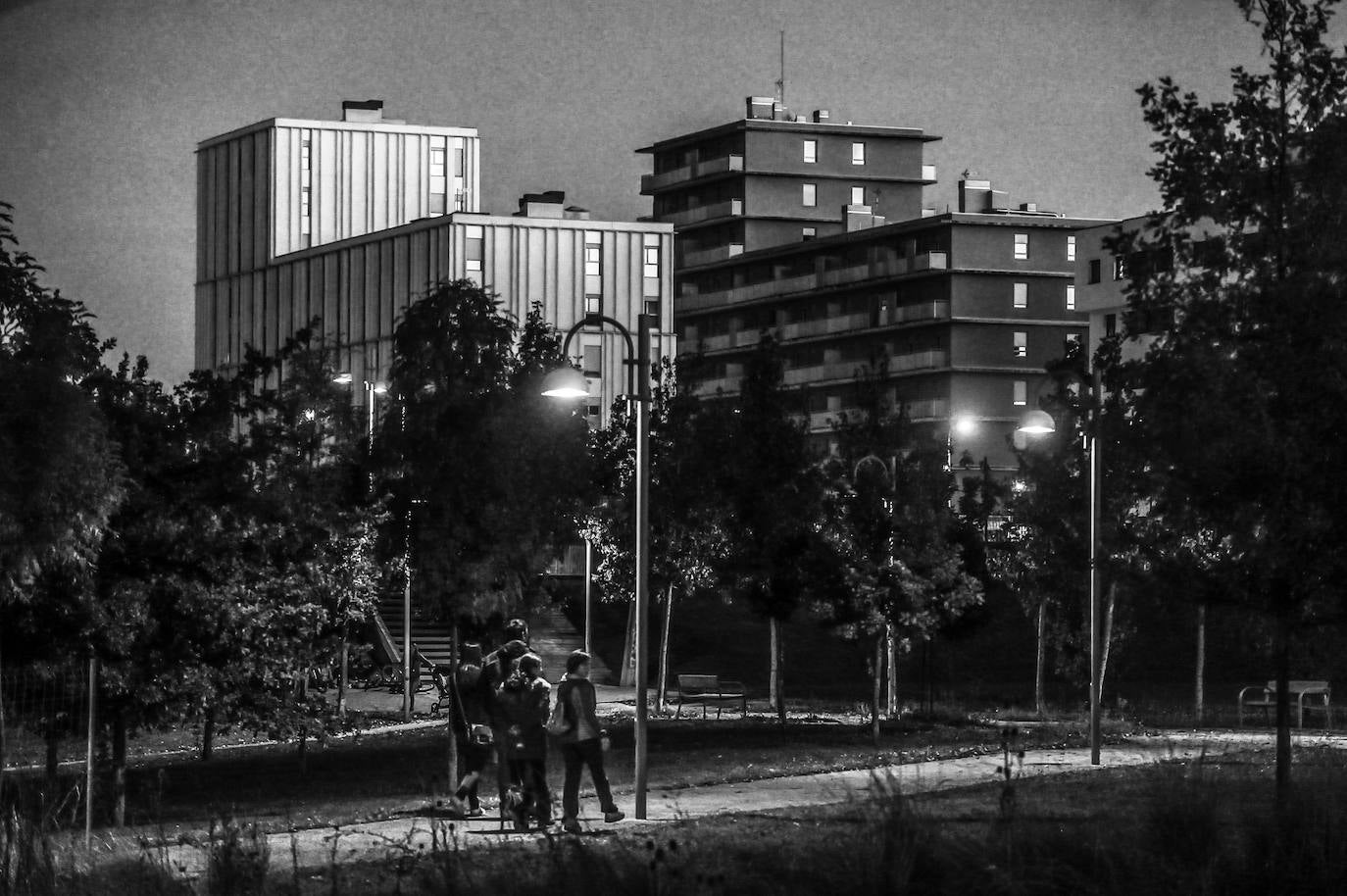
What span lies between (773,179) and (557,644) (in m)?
74.0

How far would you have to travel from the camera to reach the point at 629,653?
5319cm

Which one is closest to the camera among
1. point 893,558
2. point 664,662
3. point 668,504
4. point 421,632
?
point 893,558

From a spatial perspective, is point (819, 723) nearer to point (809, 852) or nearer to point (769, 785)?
point (769, 785)

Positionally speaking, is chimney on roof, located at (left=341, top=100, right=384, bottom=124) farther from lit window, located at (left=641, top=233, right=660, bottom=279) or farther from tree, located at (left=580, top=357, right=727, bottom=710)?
tree, located at (left=580, top=357, right=727, bottom=710)

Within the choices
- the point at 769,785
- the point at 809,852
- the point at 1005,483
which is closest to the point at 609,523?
the point at 1005,483

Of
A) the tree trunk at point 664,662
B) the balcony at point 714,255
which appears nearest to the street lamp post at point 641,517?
the tree trunk at point 664,662

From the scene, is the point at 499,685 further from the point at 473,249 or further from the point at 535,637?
the point at 473,249

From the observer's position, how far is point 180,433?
24.7 m

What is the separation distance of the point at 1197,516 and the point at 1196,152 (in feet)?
11.0

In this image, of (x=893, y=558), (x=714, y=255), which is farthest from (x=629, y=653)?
(x=714, y=255)

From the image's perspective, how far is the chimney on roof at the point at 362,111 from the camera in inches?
4882

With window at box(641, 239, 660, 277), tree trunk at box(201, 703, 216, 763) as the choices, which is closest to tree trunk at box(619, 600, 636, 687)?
tree trunk at box(201, 703, 216, 763)

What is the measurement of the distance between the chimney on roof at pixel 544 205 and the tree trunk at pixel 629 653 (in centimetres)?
5731

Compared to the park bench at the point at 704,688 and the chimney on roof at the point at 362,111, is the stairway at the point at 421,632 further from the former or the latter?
the chimney on roof at the point at 362,111
